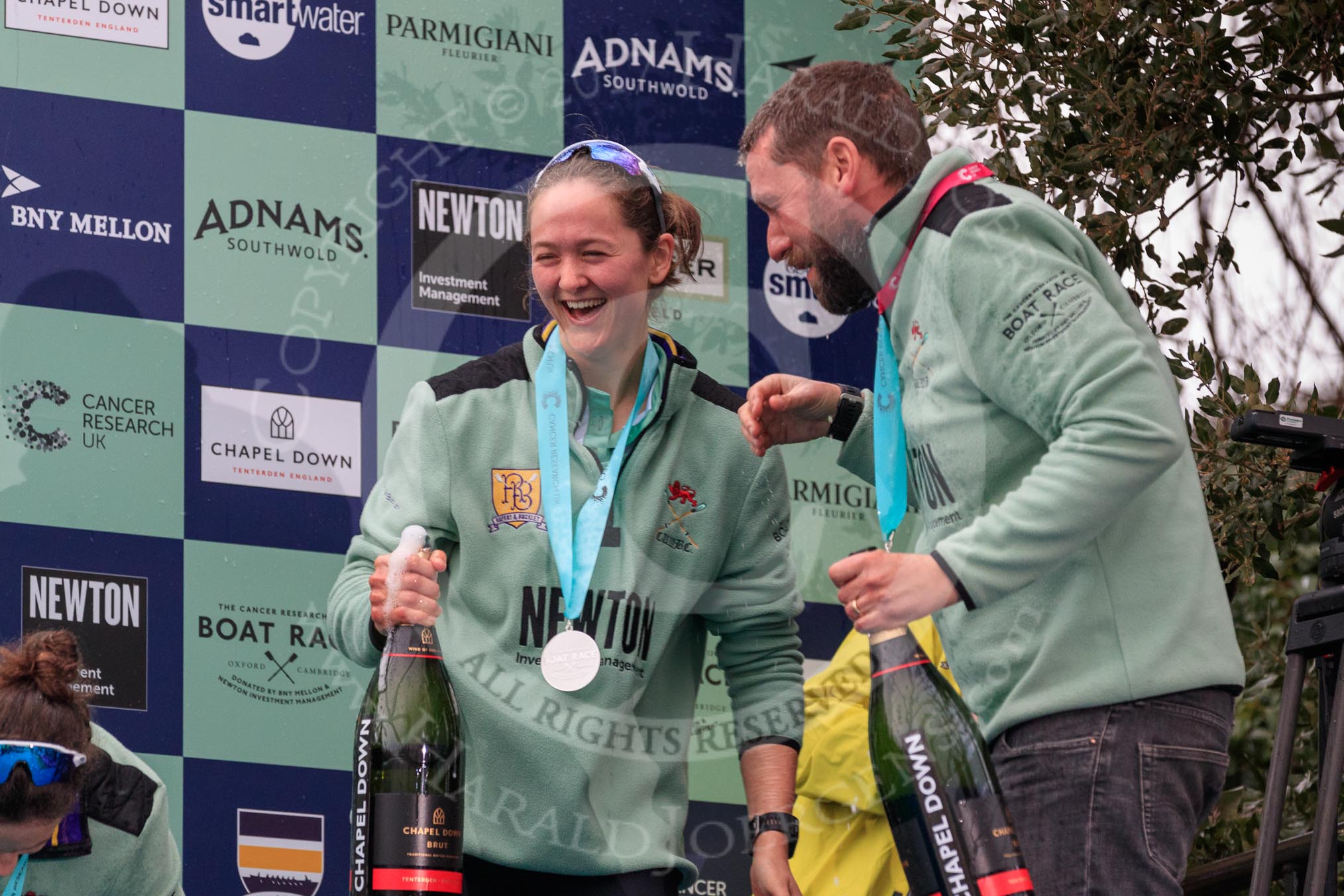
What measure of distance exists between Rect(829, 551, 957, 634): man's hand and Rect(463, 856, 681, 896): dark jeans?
0.59 m

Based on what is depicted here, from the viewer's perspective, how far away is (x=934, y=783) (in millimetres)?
1617

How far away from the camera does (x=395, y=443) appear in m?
2.14

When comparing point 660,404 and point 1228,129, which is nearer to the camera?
point 660,404

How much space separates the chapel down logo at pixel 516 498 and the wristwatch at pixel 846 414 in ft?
1.33

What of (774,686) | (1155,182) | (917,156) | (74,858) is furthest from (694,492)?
(1155,182)

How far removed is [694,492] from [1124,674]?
21.0 inches

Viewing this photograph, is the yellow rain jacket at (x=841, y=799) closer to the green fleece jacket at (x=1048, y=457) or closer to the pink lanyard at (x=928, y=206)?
the green fleece jacket at (x=1048, y=457)

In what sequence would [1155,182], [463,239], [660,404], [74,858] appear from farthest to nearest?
[463,239] < [1155,182] < [74,858] < [660,404]

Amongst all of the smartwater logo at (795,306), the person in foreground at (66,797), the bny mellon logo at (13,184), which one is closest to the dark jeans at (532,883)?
the person in foreground at (66,797)

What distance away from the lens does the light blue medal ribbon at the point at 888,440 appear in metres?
1.83

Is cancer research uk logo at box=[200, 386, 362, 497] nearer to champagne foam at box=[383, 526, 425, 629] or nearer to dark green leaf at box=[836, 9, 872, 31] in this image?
dark green leaf at box=[836, 9, 872, 31]

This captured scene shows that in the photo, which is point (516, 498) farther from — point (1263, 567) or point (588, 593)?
point (1263, 567)

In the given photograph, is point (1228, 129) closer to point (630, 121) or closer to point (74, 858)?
point (630, 121)

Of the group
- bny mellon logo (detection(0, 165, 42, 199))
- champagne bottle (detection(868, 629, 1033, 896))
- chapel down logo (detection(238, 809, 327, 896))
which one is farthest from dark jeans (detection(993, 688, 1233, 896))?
bny mellon logo (detection(0, 165, 42, 199))
